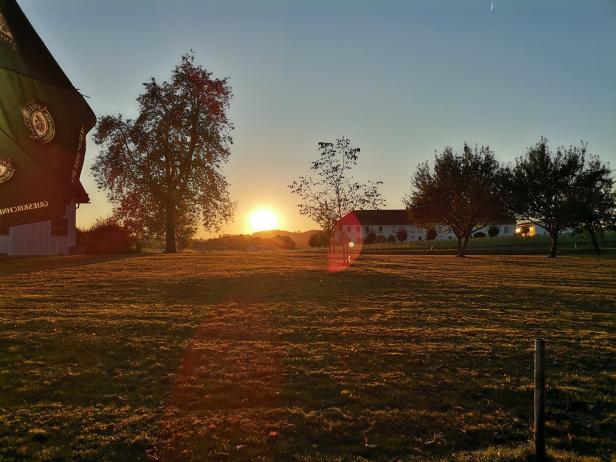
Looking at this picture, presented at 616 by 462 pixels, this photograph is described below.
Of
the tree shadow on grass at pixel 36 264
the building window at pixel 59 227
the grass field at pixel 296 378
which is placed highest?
the building window at pixel 59 227

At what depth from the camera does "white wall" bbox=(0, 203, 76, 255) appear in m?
34.7

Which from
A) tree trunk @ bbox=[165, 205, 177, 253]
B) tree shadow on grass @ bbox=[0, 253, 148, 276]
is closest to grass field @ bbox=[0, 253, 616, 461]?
tree shadow on grass @ bbox=[0, 253, 148, 276]

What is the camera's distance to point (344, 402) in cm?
747

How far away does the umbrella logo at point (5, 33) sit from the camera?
8.40ft

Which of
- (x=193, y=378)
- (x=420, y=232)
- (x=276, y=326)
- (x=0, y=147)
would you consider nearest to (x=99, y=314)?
(x=276, y=326)

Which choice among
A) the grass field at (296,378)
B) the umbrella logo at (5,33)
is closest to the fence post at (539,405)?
the grass field at (296,378)

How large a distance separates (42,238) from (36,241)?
49cm

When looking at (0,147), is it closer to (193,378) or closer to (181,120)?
(193,378)

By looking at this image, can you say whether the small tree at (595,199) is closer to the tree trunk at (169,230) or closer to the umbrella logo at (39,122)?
the tree trunk at (169,230)

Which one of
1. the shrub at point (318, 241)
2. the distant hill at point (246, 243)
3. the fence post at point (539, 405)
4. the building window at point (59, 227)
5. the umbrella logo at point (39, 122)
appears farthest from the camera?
the shrub at point (318, 241)

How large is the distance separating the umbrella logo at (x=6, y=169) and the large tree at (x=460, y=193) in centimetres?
5202

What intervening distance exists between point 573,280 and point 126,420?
23788 mm

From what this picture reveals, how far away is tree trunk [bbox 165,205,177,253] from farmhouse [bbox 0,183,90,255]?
665 cm

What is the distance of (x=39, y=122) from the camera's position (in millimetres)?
2783
